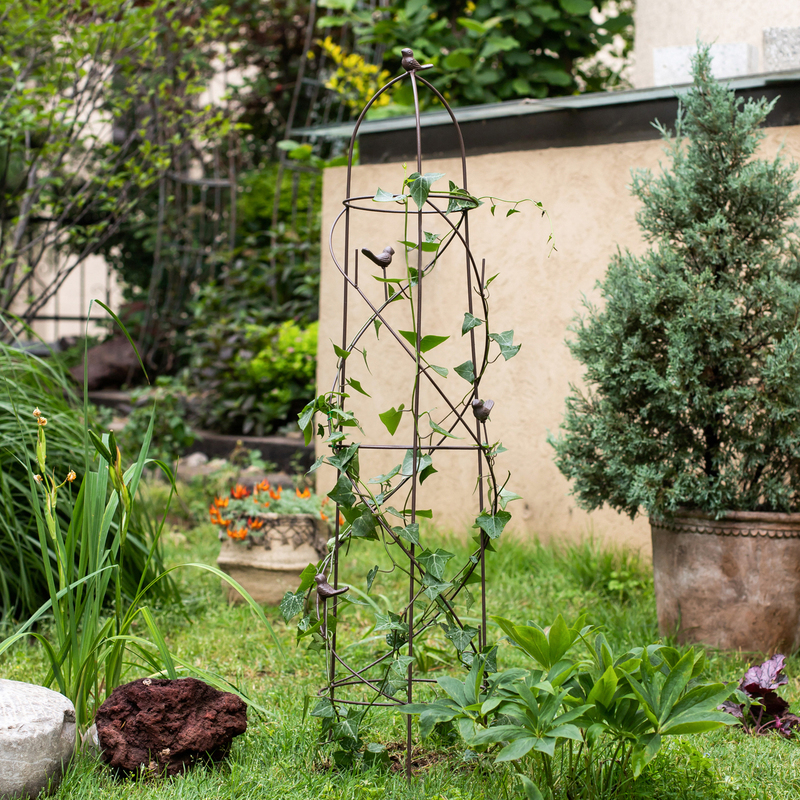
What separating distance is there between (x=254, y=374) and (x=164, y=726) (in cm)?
412

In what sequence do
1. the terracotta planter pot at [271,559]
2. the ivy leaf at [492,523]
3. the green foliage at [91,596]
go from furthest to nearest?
the terracotta planter pot at [271,559]
the green foliage at [91,596]
the ivy leaf at [492,523]

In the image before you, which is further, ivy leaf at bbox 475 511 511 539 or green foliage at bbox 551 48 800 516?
green foliage at bbox 551 48 800 516

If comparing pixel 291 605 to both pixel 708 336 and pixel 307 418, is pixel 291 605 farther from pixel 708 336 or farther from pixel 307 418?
pixel 708 336

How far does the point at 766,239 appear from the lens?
112 inches

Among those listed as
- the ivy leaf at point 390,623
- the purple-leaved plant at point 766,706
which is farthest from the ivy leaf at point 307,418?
the purple-leaved plant at point 766,706

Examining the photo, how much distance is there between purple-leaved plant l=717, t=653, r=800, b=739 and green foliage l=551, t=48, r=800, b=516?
24.7 inches

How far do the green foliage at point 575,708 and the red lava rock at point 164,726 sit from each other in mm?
554

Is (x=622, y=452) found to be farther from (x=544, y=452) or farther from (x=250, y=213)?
(x=250, y=213)

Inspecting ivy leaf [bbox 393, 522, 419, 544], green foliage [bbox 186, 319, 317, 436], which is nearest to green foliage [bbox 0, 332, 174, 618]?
ivy leaf [bbox 393, 522, 419, 544]

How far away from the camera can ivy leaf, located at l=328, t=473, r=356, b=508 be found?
194 centimetres

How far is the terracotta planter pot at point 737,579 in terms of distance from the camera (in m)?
2.76

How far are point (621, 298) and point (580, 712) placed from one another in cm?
169

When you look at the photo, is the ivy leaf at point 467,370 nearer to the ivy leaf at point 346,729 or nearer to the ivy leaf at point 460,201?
the ivy leaf at point 460,201

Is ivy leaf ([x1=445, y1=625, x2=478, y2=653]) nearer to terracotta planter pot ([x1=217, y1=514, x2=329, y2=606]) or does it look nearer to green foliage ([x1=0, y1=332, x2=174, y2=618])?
green foliage ([x1=0, y1=332, x2=174, y2=618])
